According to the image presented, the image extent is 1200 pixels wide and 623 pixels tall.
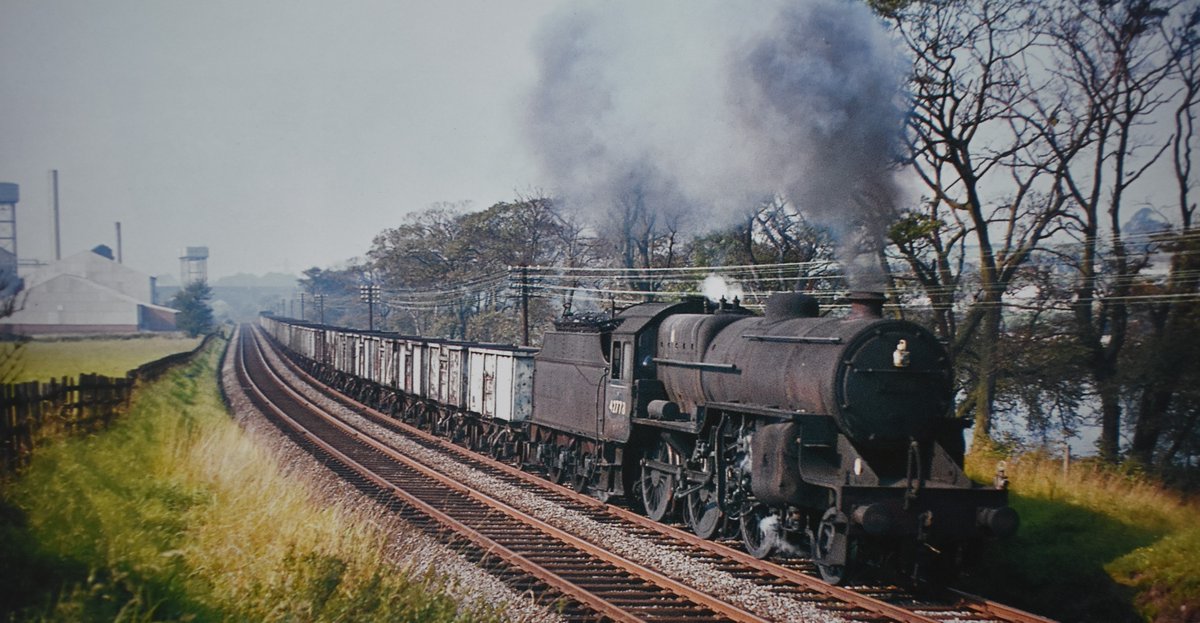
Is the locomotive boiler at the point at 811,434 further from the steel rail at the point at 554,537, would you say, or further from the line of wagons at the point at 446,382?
the line of wagons at the point at 446,382

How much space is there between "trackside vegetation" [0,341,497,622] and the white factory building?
1.35 m

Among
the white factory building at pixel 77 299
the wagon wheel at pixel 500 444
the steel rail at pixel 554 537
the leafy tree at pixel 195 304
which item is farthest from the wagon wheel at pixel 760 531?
the leafy tree at pixel 195 304

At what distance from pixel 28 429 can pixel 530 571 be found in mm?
5445

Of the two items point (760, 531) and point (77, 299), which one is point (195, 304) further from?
point (760, 531)

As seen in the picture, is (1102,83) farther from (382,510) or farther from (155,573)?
(155,573)

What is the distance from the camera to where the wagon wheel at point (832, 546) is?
9.11 metres

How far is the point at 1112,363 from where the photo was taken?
19.2m

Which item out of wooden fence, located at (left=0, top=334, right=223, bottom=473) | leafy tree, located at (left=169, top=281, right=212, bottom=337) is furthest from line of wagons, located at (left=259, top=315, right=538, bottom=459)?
leafy tree, located at (left=169, top=281, right=212, bottom=337)

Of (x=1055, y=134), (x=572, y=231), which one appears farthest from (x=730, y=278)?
(x=572, y=231)

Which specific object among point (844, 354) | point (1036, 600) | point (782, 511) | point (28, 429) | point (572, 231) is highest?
point (572, 231)

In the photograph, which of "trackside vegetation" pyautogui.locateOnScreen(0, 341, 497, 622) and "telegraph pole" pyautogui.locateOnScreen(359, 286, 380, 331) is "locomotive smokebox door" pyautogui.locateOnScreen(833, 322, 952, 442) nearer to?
"trackside vegetation" pyautogui.locateOnScreen(0, 341, 497, 622)

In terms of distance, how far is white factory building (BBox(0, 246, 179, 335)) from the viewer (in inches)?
292

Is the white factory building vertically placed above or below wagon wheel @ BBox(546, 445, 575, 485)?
above

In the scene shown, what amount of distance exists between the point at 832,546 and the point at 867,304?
104 inches
